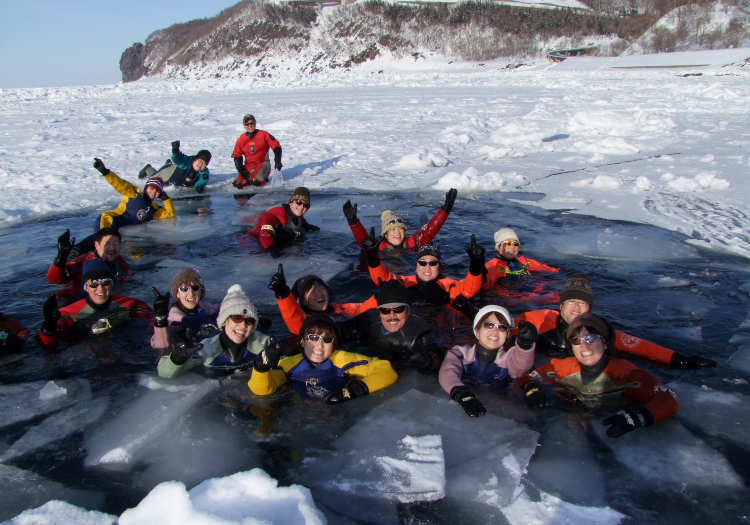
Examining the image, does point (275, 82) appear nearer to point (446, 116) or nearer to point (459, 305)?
point (446, 116)

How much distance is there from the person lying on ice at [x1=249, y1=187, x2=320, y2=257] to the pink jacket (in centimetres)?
336

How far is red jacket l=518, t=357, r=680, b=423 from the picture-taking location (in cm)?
293

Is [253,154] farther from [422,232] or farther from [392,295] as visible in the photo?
[392,295]

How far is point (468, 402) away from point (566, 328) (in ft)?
4.26

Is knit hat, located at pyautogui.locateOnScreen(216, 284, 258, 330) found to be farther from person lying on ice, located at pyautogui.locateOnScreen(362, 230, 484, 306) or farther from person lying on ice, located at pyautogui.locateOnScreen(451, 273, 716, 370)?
person lying on ice, located at pyautogui.locateOnScreen(451, 273, 716, 370)

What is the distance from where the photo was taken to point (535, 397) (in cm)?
308

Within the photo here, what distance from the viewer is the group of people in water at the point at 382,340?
3143mm

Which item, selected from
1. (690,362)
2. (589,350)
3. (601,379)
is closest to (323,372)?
(589,350)

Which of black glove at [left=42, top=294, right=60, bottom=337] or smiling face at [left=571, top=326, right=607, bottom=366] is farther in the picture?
black glove at [left=42, top=294, right=60, bottom=337]

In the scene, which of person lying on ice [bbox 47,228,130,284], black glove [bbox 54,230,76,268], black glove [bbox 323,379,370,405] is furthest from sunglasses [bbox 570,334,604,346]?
black glove [bbox 54,230,76,268]

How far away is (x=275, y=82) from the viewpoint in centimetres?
3566

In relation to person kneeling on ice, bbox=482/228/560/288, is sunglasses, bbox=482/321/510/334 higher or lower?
higher

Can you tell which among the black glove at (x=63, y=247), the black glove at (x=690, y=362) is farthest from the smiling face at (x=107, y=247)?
the black glove at (x=690, y=362)

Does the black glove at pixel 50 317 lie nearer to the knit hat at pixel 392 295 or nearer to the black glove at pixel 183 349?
the black glove at pixel 183 349
